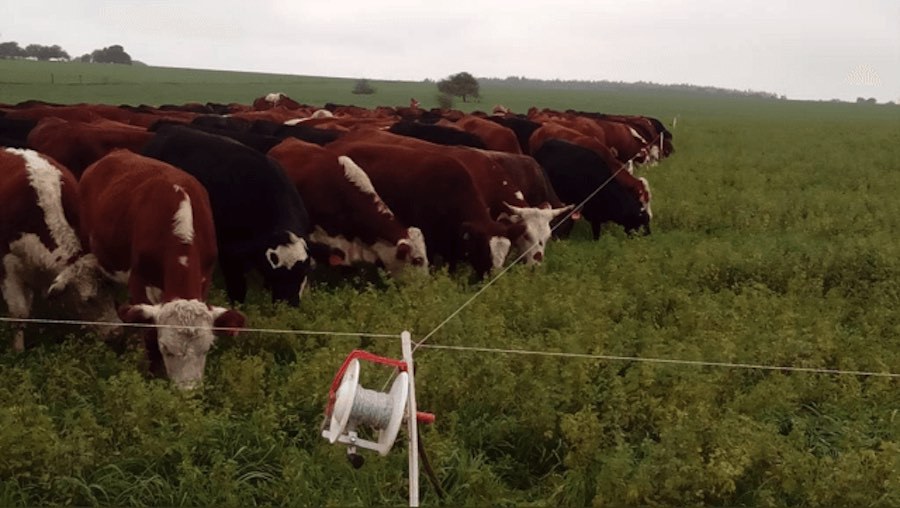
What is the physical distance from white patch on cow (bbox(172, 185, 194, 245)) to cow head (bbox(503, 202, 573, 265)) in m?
4.69

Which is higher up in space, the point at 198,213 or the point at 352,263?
the point at 198,213

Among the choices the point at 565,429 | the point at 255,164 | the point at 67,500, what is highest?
the point at 255,164

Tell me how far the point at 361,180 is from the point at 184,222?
309 centimetres

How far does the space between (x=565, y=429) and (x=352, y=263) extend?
17.2 ft

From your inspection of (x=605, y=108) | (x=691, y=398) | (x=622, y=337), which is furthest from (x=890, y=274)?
(x=605, y=108)

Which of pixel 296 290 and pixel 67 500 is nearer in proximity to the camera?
pixel 67 500

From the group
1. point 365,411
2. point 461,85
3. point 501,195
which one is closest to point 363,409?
point 365,411

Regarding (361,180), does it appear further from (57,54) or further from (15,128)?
(57,54)

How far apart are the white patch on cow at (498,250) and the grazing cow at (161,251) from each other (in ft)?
12.0

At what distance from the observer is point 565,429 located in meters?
4.86

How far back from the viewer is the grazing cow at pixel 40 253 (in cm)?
715

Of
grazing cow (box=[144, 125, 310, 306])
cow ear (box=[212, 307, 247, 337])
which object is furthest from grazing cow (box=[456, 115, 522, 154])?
cow ear (box=[212, 307, 247, 337])

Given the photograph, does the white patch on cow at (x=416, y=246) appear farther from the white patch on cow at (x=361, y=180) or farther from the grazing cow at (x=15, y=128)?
the grazing cow at (x=15, y=128)

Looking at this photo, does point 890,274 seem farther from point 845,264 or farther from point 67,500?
point 67,500
